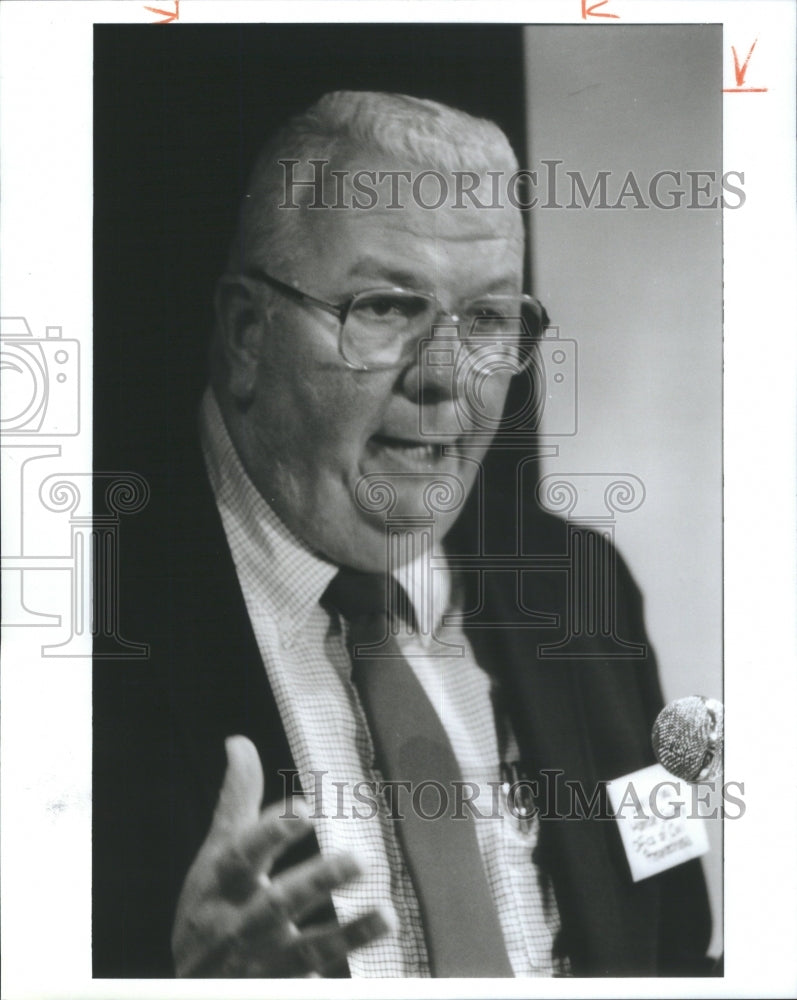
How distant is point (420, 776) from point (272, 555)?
1.54 ft

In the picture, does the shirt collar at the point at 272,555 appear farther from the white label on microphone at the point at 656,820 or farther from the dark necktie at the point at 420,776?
the white label on microphone at the point at 656,820

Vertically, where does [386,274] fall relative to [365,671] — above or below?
above

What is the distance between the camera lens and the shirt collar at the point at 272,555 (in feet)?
6.94

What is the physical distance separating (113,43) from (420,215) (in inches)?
24.6

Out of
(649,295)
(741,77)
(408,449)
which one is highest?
(741,77)

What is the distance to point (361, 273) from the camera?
6.83ft

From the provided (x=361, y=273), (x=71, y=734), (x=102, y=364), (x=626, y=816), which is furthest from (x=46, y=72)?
(x=626, y=816)

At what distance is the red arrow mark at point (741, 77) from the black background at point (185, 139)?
1.24 ft

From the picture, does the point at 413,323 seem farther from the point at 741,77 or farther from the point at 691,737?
the point at 691,737

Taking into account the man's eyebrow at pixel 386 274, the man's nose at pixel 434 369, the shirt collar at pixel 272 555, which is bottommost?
the shirt collar at pixel 272 555

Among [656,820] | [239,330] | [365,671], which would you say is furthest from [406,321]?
[656,820]

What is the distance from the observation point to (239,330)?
6.89 ft

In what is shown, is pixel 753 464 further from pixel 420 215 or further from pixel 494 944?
pixel 494 944

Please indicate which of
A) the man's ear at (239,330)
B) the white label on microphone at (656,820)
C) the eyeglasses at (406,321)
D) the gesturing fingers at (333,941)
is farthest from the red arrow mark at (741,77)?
the gesturing fingers at (333,941)
